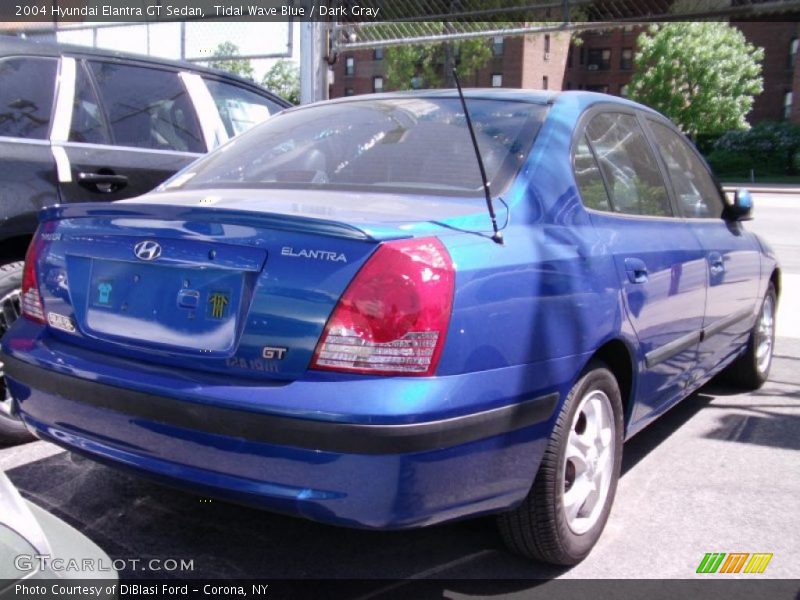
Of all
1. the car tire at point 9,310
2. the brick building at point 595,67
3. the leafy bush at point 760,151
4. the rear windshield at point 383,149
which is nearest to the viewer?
the rear windshield at point 383,149

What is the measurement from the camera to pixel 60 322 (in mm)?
2695

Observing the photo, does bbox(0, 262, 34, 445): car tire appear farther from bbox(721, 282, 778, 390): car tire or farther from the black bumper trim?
bbox(721, 282, 778, 390): car tire

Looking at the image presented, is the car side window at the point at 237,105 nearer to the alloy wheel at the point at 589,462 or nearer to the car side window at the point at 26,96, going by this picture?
the car side window at the point at 26,96

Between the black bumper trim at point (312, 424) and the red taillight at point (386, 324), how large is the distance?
0.16 metres

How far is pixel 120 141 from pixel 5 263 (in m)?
0.91

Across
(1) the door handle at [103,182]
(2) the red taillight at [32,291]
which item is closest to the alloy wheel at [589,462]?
(2) the red taillight at [32,291]

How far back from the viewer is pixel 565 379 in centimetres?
258

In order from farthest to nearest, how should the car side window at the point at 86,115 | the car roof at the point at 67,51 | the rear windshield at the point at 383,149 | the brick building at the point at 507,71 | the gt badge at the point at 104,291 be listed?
the brick building at the point at 507,71 < the car side window at the point at 86,115 < the car roof at the point at 67,51 < the rear windshield at the point at 383,149 < the gt badge at the point at 104,291

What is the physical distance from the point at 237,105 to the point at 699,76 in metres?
49.3

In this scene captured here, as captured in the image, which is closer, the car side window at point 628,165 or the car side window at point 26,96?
the car side window at point 628,165

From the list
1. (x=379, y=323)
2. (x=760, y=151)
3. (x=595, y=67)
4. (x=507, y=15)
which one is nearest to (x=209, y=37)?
(x=507, y=15)

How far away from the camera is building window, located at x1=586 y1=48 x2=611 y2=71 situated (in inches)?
2509

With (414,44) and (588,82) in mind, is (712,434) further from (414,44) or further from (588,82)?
(588,82)

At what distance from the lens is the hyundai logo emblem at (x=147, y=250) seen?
241cm
